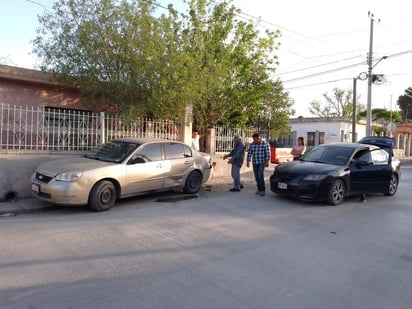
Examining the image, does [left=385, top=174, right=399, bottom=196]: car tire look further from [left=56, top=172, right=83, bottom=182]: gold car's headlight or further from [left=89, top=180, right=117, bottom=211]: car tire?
[left=56, top=172, right=83, bottom=182]: gold car's headlight

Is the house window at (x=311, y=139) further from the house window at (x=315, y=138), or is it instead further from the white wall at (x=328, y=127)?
the white wall at (x=328, y=127)

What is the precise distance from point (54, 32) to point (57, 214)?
557cm

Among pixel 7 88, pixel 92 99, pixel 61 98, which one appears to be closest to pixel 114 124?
pixel 92 99

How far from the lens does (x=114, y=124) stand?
10062mm

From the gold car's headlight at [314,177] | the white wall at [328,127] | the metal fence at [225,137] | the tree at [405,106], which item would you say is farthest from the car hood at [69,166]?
the tree at [405,106]

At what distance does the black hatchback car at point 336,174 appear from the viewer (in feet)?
26.5

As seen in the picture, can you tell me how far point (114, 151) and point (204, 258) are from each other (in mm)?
4188

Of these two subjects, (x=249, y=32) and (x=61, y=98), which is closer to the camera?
(x=61, y=98)

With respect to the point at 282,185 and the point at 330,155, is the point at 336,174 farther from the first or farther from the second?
the point at 282,185

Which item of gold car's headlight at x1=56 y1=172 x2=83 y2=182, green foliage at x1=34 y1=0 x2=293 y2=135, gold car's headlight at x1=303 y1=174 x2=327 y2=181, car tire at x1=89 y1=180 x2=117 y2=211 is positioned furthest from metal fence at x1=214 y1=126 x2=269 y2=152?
gold car's headlight at x1=56 y1=172 x2=83 y2=182

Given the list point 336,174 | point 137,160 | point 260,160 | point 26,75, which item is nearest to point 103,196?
point 137,160

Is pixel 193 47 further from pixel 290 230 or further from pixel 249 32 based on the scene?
pixel 290 230

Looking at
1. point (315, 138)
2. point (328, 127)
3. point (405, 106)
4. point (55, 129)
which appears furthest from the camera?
point (405, 106)

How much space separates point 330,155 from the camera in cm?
907
